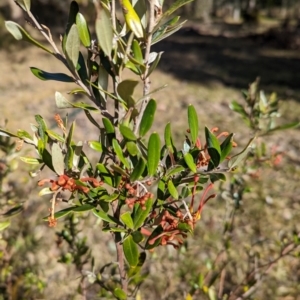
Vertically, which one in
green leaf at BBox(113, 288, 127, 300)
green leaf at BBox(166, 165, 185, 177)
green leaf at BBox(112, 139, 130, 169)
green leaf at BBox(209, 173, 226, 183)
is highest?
green leaf at BBox(112, 139, 130, 169)

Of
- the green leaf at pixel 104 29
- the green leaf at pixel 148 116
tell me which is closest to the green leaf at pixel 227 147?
the green leaf at pixel 148 116

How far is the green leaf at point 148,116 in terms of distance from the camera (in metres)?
0.55

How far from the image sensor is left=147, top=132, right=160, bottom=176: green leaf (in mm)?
556

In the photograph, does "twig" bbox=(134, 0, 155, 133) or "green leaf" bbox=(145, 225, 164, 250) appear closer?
"twig" bbox=(134, 0, 155, 133)

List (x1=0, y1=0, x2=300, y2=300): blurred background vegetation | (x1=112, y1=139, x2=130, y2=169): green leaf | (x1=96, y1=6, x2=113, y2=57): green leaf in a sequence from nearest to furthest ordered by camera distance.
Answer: (x1=96, y1=6, x2=113, y2=57): green leaf → (x1=112, y1=139, x2=130, y2=169): green leaf → (x1=0, y1=0, x2=300, y2=300): blurred background vegetation

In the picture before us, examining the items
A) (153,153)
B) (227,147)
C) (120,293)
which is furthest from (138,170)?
(120,293)

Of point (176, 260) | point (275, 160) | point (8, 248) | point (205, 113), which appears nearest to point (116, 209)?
point (275, 160)

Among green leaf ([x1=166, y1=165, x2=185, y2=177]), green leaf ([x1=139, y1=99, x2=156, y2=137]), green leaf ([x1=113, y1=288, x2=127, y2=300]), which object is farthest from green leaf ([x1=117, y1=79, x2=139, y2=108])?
green leaf ([x1=113, y1=288, x2=127, y2=300])

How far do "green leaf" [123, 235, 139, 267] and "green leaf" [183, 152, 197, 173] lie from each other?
0.15m

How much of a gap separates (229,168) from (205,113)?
435 centimetres

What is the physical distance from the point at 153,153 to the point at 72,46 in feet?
0.60

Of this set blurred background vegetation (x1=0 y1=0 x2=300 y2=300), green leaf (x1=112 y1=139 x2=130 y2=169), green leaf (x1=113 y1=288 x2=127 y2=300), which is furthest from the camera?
blurred background vegetation (x1=0 y1=0 x2=300 y2=300)

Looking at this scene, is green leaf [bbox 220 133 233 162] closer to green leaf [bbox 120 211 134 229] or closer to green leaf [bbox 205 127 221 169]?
green leaf [bbox 205 127 221 169]

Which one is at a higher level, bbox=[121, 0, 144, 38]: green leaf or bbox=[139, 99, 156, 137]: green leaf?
bbox=[121, 0, 144, 38]: green leaf
